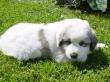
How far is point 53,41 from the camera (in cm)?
805

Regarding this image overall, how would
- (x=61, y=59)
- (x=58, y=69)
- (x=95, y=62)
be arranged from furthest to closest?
1. (x=95, y=62)
2. (x=61, y=59)
3. (x=58, y=69)

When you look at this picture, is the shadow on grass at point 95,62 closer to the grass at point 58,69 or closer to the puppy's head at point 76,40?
the grass at point 58,69

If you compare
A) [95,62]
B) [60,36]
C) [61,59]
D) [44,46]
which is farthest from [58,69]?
[95,62]

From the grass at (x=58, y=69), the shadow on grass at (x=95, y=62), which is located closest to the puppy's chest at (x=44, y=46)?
the grass at (x=58, y=69)

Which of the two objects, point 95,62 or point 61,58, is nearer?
point 61,58

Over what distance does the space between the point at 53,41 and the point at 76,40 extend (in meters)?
0.57

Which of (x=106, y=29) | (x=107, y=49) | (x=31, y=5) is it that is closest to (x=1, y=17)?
(x=31, y=5)

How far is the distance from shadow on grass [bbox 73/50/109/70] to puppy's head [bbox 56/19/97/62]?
0.52ft

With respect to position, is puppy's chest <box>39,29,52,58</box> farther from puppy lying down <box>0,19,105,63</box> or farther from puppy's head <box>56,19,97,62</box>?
puppy's head <box>56,19,97,62</box>

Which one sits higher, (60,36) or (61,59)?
(60,36)

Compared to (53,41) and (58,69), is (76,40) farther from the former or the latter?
(58,69)

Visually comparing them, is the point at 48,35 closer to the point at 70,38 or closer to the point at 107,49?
the point at 70,38

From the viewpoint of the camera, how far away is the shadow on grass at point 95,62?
807 centimetres

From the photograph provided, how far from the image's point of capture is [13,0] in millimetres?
12906
